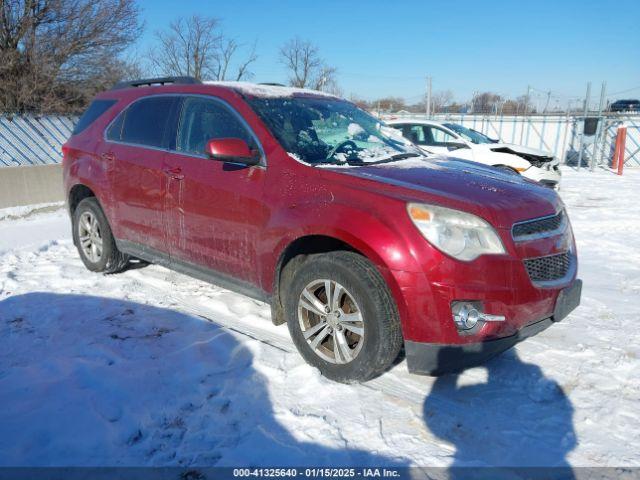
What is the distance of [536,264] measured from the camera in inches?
115

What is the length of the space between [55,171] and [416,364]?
9.04m

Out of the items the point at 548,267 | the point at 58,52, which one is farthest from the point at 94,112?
the point at 58,52

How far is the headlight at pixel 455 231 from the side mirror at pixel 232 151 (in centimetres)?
125

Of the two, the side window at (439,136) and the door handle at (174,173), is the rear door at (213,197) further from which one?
the side window at (439,136)

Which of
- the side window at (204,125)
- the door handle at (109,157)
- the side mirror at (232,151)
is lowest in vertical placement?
the door handle at (109,157)

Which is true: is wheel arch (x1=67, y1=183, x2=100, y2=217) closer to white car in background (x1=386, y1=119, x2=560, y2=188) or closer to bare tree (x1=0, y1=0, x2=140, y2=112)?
white car in background (x1=386, y1=119, x2=560, y2=188)

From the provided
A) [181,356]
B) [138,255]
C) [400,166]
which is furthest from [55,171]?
[400,166]

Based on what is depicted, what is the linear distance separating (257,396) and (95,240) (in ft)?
10.1

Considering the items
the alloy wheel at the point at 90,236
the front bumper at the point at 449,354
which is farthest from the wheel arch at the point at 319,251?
the alloy wheel at the point at 90,236

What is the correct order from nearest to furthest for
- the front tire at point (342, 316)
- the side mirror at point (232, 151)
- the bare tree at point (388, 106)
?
1. the front tire at point (342, 316)
2. the side mirror at point (232, 151)
3. the bare tree at point (388, 106)

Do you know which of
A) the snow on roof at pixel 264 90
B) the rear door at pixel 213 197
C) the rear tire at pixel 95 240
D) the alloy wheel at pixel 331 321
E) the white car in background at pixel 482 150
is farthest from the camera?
the white car in background at pixel 482 150

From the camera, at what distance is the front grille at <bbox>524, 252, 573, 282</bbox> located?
9.45 feet

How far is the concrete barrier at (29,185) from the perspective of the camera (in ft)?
28.8

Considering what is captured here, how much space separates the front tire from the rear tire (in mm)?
2487
